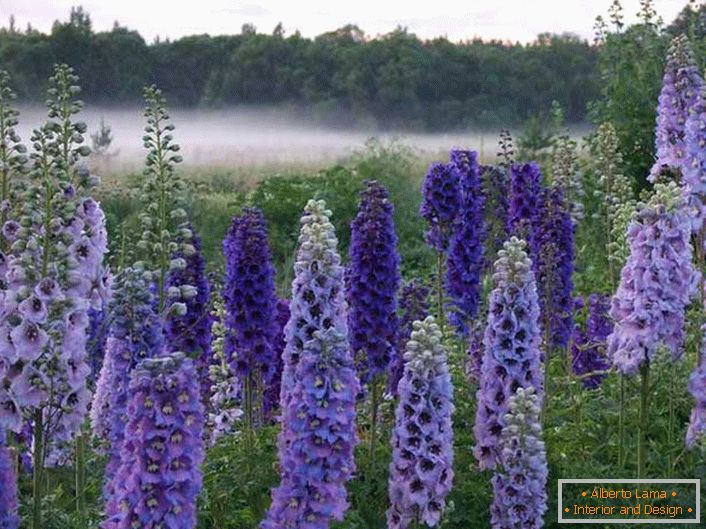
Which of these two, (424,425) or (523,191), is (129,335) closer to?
(424,425)

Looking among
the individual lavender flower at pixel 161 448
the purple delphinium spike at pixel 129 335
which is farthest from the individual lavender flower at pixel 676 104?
the individual lavender flower at pixel 161 448

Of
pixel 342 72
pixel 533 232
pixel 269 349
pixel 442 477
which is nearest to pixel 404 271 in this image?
pixel 533 232

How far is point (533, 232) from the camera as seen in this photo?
795 cm

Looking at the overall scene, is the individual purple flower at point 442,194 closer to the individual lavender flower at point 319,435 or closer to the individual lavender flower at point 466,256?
the individual lavender flower at point 466,256

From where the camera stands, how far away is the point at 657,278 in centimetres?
601

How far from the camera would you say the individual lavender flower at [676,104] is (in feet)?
26.0

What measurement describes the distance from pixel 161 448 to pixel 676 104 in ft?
15.8

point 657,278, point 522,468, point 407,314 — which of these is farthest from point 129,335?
point 657,278

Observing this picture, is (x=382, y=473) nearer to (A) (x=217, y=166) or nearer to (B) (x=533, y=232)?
(B) (x=533, y=232)

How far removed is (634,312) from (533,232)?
6.32 ft

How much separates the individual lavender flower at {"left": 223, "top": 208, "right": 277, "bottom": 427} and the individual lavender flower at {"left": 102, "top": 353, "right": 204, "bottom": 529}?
2.43 metres

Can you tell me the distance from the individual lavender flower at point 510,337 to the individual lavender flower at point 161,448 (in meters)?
1.88

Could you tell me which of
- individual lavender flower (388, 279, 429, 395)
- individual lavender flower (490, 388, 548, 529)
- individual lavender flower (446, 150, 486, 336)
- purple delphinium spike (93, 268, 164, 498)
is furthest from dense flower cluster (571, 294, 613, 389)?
purple delphinium spike (93, 268, 164, 498)

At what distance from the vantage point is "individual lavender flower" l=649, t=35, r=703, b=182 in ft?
26.0
